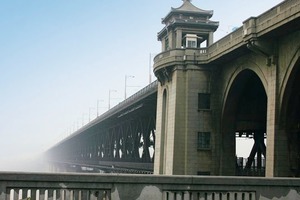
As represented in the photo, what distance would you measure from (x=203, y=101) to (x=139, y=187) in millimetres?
28129

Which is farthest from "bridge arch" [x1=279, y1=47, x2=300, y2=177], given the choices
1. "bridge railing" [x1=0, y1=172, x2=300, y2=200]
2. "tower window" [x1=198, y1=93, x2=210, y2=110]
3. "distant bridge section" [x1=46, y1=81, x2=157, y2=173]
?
"distant bridge section" [x1=46, y1=81, x2=157, y2=173]

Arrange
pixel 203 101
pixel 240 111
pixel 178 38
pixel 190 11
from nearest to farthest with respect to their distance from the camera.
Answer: pixel 203 101 → pixel 240 111 → pixel 178 38 → pixel 190 11

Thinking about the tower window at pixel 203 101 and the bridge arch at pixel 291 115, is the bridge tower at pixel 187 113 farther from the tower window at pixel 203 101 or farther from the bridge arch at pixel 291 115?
the bridge arch at pixel 291 115

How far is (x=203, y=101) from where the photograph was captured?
37.8m

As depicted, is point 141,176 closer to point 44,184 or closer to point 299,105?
point 44,184

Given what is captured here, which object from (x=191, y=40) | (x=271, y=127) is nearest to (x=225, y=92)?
(x=191, y=40)

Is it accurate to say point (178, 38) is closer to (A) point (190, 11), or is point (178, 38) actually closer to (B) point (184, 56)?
(A) point (190, 11)

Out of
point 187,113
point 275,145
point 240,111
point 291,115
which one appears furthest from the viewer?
point 240,111

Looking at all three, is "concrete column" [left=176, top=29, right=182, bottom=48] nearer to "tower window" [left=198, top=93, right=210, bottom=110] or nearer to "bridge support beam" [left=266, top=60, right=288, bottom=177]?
"tower window" [left=198, top=93, right=210, bottom=110]

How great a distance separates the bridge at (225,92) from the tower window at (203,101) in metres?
0.08

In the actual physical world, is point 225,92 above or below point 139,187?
above

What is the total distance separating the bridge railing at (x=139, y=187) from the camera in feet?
31.3

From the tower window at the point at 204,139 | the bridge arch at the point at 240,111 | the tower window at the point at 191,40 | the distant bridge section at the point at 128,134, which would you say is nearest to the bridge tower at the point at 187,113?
the tower window at the point at 204,139

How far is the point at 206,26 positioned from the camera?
42531mm
